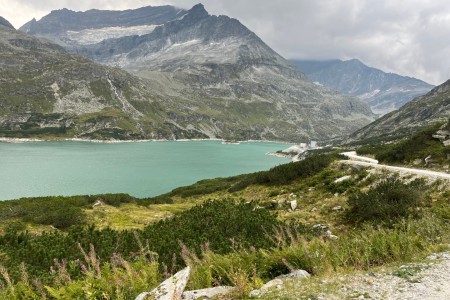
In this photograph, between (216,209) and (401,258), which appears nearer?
(401,258)

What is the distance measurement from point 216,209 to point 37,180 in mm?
90381

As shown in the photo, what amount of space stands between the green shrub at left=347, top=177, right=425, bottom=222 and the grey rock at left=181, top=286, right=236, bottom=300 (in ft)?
39.2

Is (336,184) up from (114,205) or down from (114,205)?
up

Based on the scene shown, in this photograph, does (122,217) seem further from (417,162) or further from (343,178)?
(417,162)

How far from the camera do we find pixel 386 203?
1789 cm

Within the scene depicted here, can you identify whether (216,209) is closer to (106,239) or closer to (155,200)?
(106,239)

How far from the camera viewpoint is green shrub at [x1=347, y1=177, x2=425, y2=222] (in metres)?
16.9

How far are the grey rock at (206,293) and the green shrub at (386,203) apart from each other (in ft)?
39.2

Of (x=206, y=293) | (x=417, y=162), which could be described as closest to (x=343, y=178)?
(x=417, y=162)

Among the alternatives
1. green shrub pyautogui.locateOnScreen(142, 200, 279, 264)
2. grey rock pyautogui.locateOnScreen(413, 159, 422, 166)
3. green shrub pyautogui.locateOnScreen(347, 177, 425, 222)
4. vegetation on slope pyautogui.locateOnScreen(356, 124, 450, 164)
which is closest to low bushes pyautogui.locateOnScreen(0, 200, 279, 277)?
green shrub pyautogui.locateOnScreen(142, 200, 279, 264)

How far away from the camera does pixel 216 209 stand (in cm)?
2098

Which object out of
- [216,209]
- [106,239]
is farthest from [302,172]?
[106,239]

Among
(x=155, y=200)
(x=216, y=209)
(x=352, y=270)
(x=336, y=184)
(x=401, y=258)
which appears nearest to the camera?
(x=352, y=270)

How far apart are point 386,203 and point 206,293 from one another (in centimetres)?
1435
